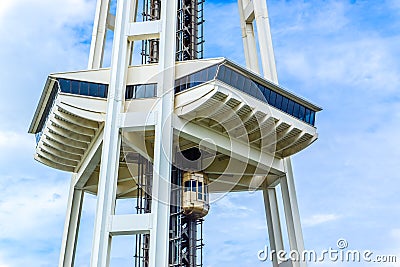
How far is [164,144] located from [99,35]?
31.5 ft

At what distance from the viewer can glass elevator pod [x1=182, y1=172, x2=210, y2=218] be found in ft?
78.3

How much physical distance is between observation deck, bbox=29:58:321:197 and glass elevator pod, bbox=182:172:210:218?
161 cm

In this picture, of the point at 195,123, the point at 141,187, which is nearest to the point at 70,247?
the point at 141,187

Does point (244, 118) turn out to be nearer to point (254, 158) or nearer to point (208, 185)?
point (254, 158)

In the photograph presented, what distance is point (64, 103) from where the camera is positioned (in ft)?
70.5

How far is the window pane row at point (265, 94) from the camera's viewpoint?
21.0 meters

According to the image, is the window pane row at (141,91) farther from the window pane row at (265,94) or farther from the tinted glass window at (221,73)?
the window pane row at (265,94)

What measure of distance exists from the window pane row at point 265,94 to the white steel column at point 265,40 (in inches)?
92.4

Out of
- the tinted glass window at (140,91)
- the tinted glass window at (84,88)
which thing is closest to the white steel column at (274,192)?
the tinted glass window at (140,91)

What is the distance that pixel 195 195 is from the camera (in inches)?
955

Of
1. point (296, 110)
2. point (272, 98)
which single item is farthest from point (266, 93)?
point (296, 110)

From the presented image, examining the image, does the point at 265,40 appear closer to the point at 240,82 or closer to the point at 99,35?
the point at 240,82

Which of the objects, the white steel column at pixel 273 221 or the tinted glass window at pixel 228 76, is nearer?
Answer: the tinted glass window at pixel 228 76

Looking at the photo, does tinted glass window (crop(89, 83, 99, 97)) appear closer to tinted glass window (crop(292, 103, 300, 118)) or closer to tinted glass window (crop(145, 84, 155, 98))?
tinted glass window (crop(145, 84, 155, 98))
